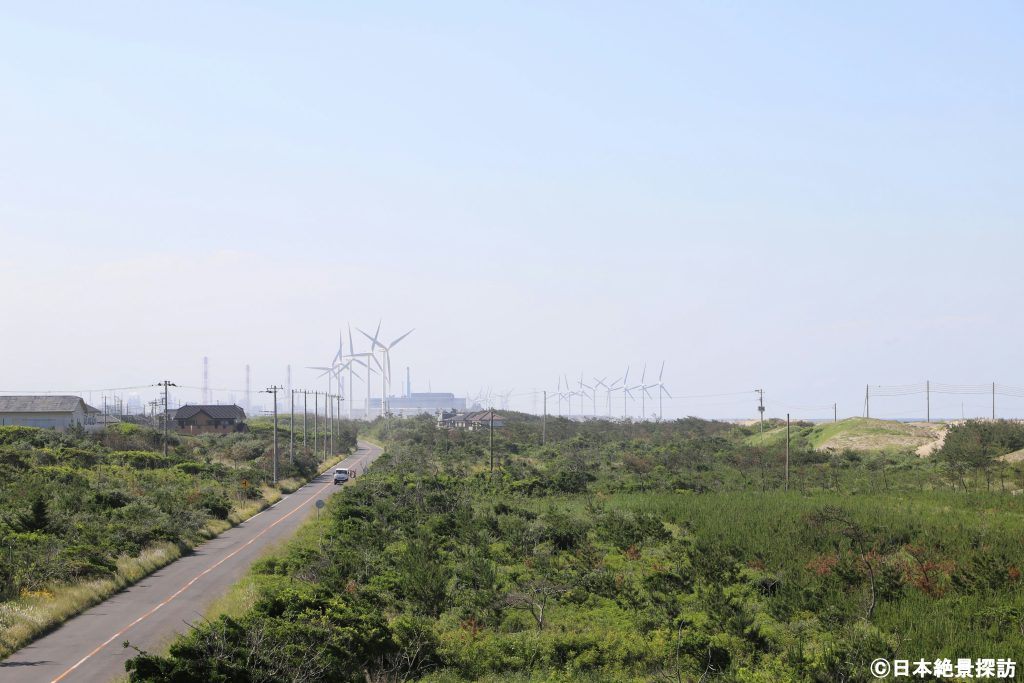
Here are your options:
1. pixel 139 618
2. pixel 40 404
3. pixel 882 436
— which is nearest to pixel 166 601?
pixel 139 618

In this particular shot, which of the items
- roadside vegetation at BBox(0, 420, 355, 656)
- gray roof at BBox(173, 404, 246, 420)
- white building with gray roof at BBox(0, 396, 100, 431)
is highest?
white building with gray roof at BBox(0, 396, 100, 431)

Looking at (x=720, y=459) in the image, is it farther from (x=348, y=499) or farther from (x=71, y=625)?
(x=71, y=625)

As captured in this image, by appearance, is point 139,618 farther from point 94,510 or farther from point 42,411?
point 42,411

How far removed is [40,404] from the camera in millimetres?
112625

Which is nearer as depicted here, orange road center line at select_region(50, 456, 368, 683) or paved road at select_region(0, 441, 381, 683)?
paved road at select_region(0, 441, 381, 683)

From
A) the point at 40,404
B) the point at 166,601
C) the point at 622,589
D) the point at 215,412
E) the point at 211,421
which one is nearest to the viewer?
→ the point at 166,601

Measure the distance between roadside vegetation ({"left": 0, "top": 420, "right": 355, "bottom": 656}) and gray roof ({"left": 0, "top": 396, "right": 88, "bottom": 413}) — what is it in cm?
1753

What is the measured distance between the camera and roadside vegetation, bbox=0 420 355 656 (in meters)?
31.4

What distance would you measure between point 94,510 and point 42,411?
236 ft

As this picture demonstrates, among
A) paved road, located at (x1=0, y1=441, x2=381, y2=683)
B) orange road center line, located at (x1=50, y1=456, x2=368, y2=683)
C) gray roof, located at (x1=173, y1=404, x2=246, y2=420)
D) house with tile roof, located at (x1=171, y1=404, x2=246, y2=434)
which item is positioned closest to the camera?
paved road, located at (x1=0, y1=441, x2=381, y2=683)

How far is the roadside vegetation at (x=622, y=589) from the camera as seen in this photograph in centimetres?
2309

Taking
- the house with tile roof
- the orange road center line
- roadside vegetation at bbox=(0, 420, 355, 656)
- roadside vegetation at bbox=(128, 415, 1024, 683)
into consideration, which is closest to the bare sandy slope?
roadside vegetation at bbox=(128, 415, 1024, 683)

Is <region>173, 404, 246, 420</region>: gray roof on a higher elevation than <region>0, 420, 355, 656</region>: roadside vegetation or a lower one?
higher

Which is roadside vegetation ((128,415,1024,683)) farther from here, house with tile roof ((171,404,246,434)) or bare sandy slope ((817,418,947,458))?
house with tile roof ((171,404,246,434))
